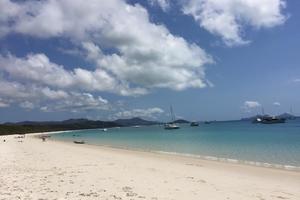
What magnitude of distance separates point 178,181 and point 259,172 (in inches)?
284

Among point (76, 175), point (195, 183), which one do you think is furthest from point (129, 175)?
point (195, 183)

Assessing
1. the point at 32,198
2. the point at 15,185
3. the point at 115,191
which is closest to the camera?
the point at 32,198

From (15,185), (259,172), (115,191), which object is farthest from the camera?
(259,172)

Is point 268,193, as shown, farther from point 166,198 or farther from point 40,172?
point 40,172

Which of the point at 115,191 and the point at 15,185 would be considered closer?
the point at 115,191

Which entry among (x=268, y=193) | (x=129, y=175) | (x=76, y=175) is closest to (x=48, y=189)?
(x=76, y=175)

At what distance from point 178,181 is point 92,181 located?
3356 mm

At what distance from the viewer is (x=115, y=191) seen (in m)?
11.7

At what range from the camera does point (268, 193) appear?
12.3 metres

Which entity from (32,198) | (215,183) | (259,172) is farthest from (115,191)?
(259,172)

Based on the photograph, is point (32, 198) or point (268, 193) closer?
point (32, 198)

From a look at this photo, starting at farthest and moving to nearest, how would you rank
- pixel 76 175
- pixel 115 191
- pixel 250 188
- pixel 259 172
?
pixel 259 172 → pixel 76 175 → pixel 250 188 → pixel 115 191

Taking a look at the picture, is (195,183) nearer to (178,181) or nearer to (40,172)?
(178,181)

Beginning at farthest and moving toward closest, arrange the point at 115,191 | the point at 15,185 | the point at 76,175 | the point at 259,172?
the point at 259,172 → the point at 76,175 → the point at 15,185 → the point at 115,191
